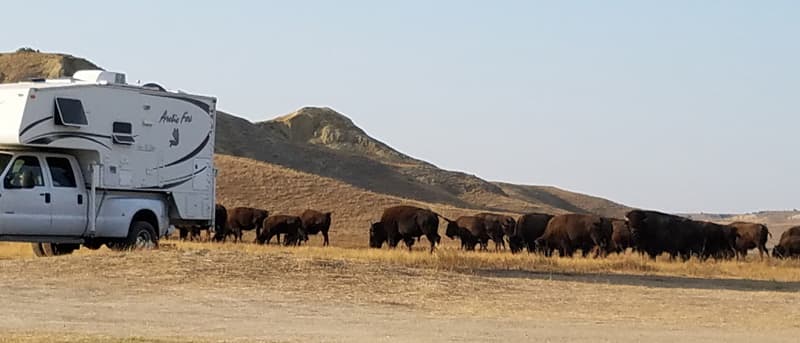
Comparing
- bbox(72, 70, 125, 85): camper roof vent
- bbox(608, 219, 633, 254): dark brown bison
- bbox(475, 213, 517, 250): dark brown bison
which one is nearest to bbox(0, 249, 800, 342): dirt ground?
bbox(72, 70, 125, 85): camper roof vent

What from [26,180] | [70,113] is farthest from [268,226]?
[26,180]

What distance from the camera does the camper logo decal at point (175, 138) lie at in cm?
2878

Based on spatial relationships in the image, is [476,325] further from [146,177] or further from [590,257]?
[590,257]

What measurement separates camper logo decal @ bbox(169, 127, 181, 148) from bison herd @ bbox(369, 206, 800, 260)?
13.5 m

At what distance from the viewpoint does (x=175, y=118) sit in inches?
1137

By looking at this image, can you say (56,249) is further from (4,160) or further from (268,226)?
(268,226)

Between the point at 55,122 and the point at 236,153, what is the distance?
2884 inches

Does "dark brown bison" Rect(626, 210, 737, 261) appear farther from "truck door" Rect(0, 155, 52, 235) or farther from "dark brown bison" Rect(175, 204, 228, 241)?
"truck door" Rect(0, 155, 52, 235)

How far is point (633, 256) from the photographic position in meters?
39.7

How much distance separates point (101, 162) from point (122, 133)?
851 millimetres

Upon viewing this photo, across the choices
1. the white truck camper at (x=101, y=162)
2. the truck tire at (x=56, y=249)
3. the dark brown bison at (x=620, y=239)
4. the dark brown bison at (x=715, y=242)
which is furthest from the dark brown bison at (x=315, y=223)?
the truck tire at (x=56, y=249)

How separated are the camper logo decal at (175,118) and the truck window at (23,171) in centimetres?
332

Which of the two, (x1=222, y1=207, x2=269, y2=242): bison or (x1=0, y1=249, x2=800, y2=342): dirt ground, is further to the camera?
(x1=222, y1=207, x2=269, y2=242): bison

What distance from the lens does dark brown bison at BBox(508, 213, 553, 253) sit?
1781 inches
